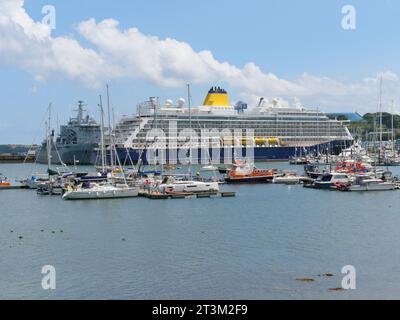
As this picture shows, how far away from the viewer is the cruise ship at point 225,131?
9181cm

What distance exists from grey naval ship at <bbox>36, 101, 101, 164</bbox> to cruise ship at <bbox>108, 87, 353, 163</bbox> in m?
4.23

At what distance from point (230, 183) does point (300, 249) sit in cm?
3304

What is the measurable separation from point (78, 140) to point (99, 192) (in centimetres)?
5927

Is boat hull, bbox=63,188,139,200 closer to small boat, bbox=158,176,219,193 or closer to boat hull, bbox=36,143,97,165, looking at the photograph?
small boat, bbox=158,176,219,193

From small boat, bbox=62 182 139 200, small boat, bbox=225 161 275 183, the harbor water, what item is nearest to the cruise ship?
small boat, bbox=225 161 275 183

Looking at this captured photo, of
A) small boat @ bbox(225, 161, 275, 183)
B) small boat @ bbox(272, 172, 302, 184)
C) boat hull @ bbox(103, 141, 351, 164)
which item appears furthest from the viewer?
boat hull @ bbox(103, 141, 351, 164)

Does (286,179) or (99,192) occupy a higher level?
(286,179)

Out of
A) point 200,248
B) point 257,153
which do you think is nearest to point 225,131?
point 257,153

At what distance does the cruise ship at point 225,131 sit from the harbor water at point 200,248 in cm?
4884

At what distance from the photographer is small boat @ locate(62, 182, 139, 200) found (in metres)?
43.3

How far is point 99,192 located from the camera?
1706 inches

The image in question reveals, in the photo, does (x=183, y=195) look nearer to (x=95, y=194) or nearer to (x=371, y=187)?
(x=95, y=194)

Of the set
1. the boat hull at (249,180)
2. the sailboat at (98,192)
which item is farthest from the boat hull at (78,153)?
the sailboat at (98,192)

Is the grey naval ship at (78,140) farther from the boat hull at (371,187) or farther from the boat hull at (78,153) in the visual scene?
the boat hull at (371,187)
